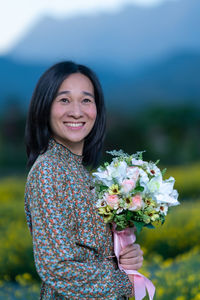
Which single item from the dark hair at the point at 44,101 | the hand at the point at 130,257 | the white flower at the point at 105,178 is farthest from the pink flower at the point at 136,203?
the dark hair at the point at 44,101

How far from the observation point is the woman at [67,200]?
148 centimetres

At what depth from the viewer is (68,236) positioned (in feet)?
4.93

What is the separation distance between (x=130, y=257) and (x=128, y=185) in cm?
35

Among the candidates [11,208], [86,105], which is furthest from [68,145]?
[11,208]

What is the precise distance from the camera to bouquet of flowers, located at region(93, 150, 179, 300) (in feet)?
5.36

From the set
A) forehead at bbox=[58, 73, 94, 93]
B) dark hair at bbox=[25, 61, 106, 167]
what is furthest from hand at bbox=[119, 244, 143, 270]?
forehead at bbox=[58, 73, 94, 93]

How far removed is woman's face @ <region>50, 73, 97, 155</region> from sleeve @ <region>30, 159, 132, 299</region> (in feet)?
0.82

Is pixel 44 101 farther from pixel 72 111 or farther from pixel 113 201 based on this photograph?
pixel 113 201

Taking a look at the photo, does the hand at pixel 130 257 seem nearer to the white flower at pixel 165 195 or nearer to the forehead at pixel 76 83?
the white flower at pixel 165 195

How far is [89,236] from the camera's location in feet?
5.24

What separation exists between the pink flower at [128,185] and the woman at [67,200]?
5.5 inches

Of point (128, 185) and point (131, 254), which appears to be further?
point (131, 254)

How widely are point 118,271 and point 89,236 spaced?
0.21 meters

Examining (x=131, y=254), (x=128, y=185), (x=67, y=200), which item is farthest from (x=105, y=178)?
(x=131, y=254)
